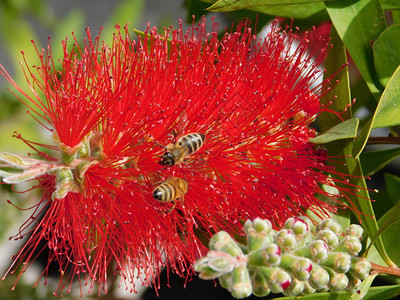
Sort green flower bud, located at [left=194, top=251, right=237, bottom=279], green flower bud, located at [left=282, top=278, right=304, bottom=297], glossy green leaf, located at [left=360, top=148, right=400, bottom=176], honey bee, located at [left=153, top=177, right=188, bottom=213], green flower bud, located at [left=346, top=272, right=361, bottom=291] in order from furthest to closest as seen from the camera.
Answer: glossy green leaf, located at [left=360, top=148, right=400, bottom=176]
honey bee, located at [left=153, top=177, right=188, bottom=213]
green flower bud, located at [left=346, top=272, right=361, bottom=291]
green flower bud, located at [left=282, top=278, right=304, bottom=297]
green flower bud, located at [left=194, top=251, right=237, bottom=279]

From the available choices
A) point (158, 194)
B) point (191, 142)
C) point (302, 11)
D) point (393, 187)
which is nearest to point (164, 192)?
point (158, 194)

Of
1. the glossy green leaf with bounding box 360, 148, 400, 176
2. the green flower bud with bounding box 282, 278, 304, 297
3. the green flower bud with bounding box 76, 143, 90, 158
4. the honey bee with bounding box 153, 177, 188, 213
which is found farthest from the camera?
the glossy green leaf with bounding box 360, 148, 400, 176

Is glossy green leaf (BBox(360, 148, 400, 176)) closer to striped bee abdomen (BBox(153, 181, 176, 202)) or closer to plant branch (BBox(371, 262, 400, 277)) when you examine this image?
plant branch (BBox(371, 262, 400, 277))

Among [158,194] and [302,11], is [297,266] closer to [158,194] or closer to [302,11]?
[158,194]

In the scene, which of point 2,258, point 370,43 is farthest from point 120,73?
point 2,258

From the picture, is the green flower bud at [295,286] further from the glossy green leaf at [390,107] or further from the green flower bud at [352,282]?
the glossy green leaf at [390,107]

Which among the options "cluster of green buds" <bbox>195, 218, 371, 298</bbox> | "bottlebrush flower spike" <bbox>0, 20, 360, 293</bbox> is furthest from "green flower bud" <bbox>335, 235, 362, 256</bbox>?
"bottlebrush flower spike" <bbox>0, 20, 360, 293</bbox>

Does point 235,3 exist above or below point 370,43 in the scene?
below

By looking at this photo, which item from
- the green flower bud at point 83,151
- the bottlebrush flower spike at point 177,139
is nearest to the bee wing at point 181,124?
the bottlebrush flower spike at point 177,139

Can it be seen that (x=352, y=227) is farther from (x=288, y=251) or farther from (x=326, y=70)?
(x=326, y=70)
